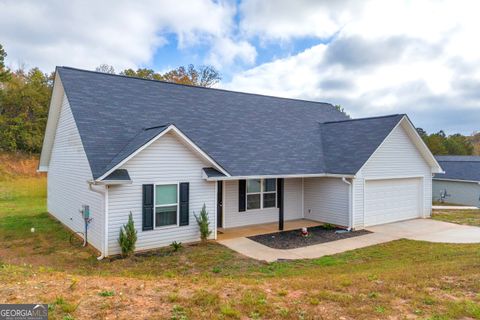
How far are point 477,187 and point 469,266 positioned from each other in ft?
77.4

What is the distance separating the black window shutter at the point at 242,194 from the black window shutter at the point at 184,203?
3.29 meters

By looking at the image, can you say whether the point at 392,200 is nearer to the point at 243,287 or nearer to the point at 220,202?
the point at 220,202

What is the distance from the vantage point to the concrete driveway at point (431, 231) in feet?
38.9

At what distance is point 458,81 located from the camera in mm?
28500

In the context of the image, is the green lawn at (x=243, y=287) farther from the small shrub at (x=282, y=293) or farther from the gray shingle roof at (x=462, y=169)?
the gray shingle roof at (x=462, y=169)

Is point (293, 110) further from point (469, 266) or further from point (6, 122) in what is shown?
point (6, 122)

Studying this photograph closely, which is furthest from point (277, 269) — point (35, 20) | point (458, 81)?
point (458, 81)

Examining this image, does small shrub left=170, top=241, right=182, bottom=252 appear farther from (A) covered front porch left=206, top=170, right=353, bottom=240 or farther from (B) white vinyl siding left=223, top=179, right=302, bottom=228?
(B) white vinyl siding left=223, top=179, right=302, bottom=228

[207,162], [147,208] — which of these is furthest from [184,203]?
[207,162]


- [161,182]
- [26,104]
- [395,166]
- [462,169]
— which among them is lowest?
[161,182]

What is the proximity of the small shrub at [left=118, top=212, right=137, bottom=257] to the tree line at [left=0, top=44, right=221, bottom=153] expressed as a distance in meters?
28.7

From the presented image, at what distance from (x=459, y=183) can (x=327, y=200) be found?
19.9 metres

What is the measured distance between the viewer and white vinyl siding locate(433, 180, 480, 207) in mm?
Result: 26203

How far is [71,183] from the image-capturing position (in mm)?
12359
